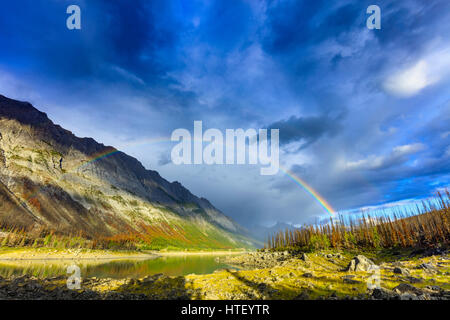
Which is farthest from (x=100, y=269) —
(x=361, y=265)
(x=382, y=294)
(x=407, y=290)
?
(x=407, y=290)

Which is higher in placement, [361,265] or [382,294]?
[361,265]

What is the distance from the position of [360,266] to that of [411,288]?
33.8 ft

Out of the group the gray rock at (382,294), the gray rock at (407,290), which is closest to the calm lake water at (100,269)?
the gray rock at (382,294)

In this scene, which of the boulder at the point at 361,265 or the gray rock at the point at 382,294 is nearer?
Result: the gray rock at the point at 382,294

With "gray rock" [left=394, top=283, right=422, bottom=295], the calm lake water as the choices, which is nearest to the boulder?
"gray rock" [left=394, top=283, right=422, bottom=295]

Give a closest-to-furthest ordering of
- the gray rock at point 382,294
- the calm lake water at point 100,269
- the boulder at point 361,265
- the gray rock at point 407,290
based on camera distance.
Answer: the gray rock at point 382,294
the gray rock at point 407,290
the boulder at point 361,265
the calm lake water at point 100,269

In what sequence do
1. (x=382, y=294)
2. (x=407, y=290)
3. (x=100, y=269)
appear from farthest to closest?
(x=100, y=269)
(x=407, y=290)
(x=382, y=294)

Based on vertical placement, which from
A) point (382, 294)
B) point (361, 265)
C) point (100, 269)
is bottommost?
point (100, 269)

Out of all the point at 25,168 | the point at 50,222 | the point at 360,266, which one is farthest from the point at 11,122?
the point at 360,266

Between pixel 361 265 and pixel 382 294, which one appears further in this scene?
pixel 361 265

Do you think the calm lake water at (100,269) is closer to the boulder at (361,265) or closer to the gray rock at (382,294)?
the boulder at (361,265)

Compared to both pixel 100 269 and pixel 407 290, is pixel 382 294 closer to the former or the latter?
pixel 407 290

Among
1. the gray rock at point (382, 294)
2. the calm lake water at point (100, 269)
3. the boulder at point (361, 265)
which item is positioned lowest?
the calm lake water at point (100, 269)

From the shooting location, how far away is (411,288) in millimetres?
15547
